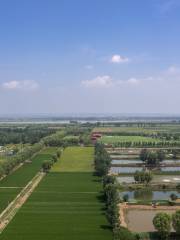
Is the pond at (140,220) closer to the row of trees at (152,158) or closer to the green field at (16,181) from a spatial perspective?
the green field at (16,181)

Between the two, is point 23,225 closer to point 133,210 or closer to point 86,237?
point 86,237

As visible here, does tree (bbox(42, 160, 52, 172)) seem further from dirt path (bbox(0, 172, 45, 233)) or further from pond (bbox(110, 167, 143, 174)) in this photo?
pond (bbox(110, 167, 143, 174))

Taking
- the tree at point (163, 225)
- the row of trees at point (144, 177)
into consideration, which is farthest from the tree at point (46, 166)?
the tree at point (163, 225)

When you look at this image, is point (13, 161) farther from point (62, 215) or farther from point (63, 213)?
point (62, 215)

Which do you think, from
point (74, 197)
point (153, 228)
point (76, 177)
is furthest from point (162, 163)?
point (153, 228)

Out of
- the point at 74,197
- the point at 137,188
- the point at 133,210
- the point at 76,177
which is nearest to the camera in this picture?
the point at 133,210

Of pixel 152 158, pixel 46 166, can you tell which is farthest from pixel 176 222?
pixel 152 158
